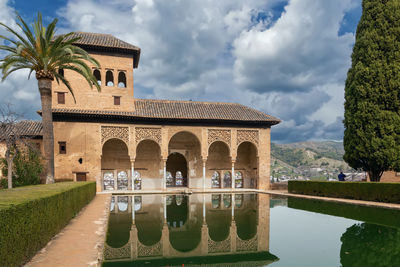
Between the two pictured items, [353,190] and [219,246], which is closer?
[219,246]

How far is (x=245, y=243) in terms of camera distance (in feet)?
21.3

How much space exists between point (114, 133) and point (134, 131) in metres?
1.37

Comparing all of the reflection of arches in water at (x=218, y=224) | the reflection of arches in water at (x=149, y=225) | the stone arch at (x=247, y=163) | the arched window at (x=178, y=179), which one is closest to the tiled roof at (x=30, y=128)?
the reflection of arches in water at (x=149, y=225)

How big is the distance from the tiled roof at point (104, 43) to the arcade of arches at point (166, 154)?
566 cm

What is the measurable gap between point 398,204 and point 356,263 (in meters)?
9.34

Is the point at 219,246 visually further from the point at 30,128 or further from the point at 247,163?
the point at 247,163

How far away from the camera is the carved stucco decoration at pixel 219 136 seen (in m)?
21.1

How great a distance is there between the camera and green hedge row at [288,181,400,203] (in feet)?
41.6

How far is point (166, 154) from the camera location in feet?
66.0

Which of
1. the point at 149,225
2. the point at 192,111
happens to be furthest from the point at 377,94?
the point at 149,225

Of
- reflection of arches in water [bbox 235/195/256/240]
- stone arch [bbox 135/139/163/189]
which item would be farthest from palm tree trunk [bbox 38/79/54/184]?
reflection of arches in water [bbox 235/195/256/240]

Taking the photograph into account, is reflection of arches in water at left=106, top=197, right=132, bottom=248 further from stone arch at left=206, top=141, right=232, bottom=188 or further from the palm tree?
stone arch at left=206, top=141, right=232, bottom=188

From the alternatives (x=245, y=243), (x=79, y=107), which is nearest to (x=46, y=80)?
(x=79, y=107)

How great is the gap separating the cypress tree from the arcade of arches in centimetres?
737
